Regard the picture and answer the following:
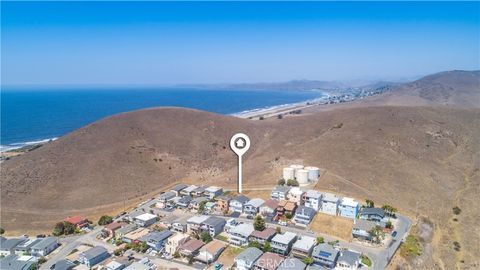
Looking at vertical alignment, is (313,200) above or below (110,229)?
above

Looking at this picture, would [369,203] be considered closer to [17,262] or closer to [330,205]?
[330,205]

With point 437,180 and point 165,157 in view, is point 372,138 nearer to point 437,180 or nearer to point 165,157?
point 437,180

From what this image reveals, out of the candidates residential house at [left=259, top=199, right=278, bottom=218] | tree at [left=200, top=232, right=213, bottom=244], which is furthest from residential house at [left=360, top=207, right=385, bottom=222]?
tree at [left=200, top=232, right=213, bottom=244]

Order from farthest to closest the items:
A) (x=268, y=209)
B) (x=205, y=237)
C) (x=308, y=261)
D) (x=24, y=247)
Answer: (x=268, y=209) < (x=205, y=237) < (x=24, y=247) < (x=308, y=261)

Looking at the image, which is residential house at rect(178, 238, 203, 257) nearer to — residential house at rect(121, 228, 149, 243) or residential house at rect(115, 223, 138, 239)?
residential house at rect(121, 228, 149, 243)

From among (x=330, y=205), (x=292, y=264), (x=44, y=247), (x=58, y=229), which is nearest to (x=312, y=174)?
(x=330, y=205)

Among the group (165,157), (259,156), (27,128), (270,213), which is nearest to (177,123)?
(165,157)
